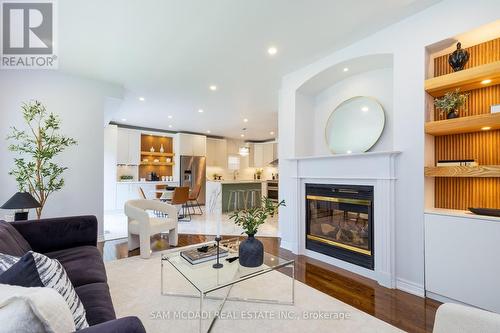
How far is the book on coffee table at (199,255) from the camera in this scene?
6.83 ft

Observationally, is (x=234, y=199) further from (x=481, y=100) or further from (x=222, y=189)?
(x=481, y=100)

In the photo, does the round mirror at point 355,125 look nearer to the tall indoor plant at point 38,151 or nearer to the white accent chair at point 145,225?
→ the white accent chair at point 145,225

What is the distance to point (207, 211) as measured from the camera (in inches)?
275

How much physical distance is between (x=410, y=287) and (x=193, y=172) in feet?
23.1

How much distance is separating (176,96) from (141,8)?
2.63 m

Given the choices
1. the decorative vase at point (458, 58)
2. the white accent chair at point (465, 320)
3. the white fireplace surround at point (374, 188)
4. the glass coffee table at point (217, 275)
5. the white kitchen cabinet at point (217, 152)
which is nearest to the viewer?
the white accent chair at point (465, 320)

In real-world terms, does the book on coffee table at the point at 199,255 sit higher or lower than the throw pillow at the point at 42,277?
lower

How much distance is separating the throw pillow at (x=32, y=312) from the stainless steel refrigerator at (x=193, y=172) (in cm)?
742

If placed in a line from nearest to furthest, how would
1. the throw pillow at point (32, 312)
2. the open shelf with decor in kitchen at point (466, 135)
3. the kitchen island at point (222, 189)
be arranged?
1. the throw pillow at point (32, 312)
2. the open shelf with decor in kitchen at point (466, 135)
3. the kitchen island at point (222, 189)

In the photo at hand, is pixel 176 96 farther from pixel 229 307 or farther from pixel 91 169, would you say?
pixel 229 307

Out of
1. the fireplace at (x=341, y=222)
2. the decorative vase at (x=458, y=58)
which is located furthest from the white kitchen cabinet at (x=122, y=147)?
the decorative vase at (x=458, y=58)

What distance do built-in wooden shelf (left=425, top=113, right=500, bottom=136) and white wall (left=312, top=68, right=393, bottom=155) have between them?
628 mm

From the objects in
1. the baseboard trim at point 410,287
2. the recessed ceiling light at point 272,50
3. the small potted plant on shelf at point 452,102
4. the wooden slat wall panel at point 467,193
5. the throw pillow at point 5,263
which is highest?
the recessed ceiling light at point 272,50

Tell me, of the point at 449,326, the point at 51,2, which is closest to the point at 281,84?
the point at 51,2
